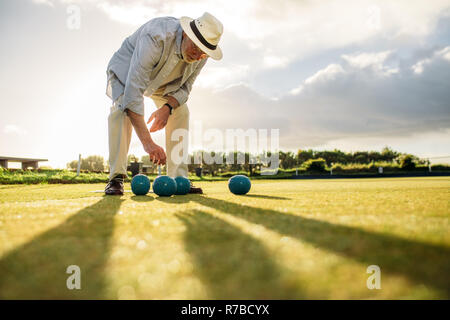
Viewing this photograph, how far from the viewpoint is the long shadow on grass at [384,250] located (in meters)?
0.74

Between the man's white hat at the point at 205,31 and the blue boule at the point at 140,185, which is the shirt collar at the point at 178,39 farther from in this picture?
the blue boule at the point at 140,185

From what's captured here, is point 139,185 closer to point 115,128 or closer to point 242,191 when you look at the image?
point 115,128

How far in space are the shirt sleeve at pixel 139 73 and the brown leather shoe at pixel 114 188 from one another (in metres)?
1.08

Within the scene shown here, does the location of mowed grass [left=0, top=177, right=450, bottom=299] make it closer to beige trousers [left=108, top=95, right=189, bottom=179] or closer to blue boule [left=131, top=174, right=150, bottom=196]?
blue boule [left=131, top=174, right=150, bottom=196]

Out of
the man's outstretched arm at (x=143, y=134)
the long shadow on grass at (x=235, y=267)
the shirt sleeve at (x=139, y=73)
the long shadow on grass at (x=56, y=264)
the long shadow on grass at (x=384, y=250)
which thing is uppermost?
the shirt sleeve at (x=139, y=73)

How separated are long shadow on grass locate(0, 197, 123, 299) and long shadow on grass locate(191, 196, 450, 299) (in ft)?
2.35

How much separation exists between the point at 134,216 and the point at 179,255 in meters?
0.90

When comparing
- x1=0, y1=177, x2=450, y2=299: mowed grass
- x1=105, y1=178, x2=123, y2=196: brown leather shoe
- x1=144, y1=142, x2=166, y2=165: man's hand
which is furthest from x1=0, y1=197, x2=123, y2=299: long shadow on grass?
x1=105, y1=178, x2=123, y2=196: brown leather shoe

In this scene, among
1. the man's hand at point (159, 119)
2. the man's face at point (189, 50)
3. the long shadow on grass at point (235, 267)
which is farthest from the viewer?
the man's hand at point (159, 119)

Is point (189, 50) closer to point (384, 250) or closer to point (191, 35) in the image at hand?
point (191, 35)

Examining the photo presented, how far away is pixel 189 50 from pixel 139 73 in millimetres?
614

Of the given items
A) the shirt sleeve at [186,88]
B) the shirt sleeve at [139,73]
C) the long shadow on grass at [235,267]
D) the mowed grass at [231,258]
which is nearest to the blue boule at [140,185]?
the shirt sleeve at [139,73]
